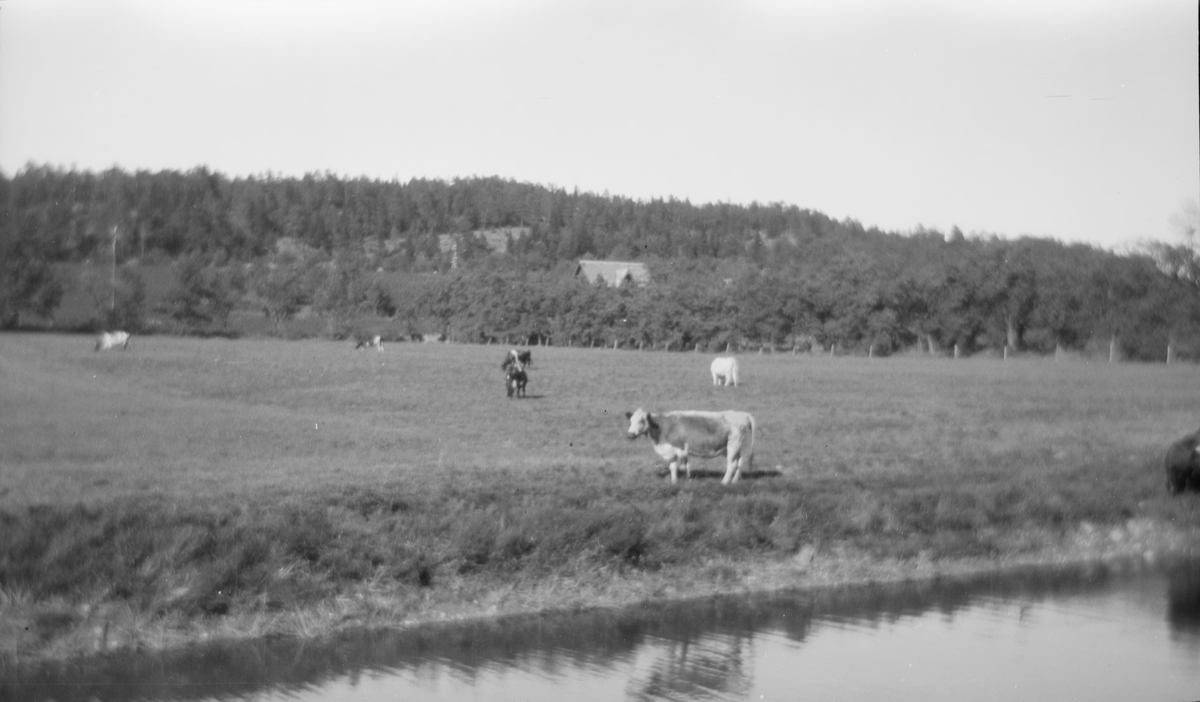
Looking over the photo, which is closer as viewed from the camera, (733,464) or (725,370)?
(733,464)

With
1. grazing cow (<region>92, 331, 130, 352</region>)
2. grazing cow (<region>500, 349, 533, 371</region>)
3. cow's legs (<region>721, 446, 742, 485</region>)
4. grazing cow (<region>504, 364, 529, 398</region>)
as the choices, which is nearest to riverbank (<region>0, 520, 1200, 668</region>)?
cow's legs (<region>721, 446, 742, 485</region>)

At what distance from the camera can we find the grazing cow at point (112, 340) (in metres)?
12.2

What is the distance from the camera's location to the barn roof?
14.8 meters

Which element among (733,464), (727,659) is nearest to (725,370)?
(733,464)

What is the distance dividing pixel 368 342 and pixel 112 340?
2.86 metres

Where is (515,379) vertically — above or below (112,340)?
below

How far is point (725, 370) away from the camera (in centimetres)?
1550

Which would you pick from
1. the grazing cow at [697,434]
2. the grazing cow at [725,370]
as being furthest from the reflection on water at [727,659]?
the grazing cow at [725,370]

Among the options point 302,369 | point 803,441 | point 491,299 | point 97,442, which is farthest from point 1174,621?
point 97,442

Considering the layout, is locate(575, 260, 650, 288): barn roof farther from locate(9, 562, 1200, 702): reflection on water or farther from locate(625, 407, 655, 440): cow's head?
locate(9, 562, 1200, 702): reflection on water

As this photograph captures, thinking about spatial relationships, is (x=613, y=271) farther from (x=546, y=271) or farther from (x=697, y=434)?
(x=697, y=434)

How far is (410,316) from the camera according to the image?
45.0ft

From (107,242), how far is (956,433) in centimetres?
1117

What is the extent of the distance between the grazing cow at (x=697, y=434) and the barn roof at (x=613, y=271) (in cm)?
233
